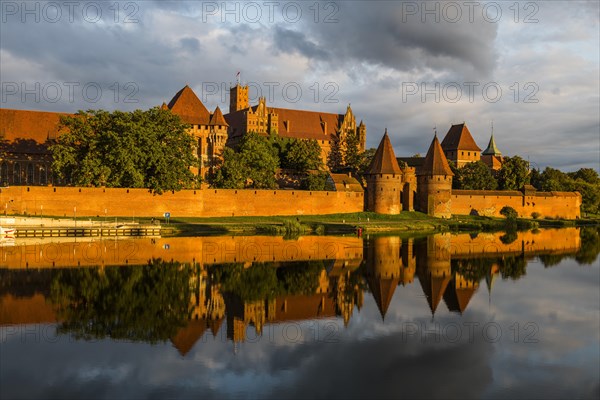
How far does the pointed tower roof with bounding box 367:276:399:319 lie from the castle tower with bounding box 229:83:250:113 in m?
63.3

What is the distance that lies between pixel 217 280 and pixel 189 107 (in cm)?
3859

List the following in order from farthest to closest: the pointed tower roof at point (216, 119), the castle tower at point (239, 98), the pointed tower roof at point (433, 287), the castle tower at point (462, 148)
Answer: the castle tower at point (239, 98) → the castle tower at point (462, 148) → the pointed tower roof at point (216, 119) → the pointed tower roof at point (433, 287)

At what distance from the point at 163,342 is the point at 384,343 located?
4102 millimetres

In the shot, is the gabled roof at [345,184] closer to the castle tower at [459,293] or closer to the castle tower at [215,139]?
the castle tower at [215,139]

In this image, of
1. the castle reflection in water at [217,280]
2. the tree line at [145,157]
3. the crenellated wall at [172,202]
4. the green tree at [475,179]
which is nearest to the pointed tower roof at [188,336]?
the castle reflection in water at [217,280]

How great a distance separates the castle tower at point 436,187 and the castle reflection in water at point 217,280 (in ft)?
56.7

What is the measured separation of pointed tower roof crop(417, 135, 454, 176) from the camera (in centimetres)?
4662

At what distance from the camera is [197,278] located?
1738 centimetres

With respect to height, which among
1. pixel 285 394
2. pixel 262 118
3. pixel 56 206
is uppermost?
pixel 262 118

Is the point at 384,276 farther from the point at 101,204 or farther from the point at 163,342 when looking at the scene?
the point at 101,204

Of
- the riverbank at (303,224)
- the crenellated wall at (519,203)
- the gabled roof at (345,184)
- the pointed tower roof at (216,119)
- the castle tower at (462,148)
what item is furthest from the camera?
the castle tower at (462,148)

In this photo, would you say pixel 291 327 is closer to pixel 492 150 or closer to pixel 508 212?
pixel 508 212

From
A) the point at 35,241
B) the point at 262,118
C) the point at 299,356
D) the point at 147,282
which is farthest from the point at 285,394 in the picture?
the point at 262,118

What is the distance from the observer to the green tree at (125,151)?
119 ft
